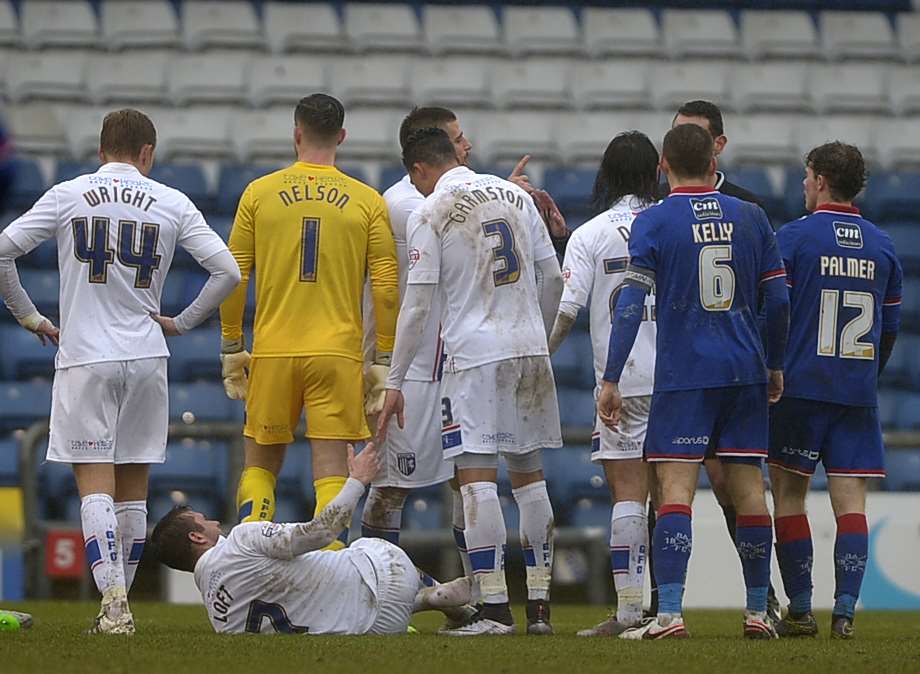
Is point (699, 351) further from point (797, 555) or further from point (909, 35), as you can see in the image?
point (909, 35)

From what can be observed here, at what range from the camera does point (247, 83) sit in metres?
14.9

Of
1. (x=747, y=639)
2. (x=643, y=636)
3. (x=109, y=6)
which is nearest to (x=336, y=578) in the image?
(x=643, y=636)

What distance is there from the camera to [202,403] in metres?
11.6

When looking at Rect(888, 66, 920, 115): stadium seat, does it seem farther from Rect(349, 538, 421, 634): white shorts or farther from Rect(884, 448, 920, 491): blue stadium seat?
Rect(349, 538, 421, 634): white shorts

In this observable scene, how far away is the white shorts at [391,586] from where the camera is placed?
635cm

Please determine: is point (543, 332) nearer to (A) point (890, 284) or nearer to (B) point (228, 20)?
(A) point (890, 284)

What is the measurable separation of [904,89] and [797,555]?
968 cm

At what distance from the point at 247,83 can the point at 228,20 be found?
0.88m

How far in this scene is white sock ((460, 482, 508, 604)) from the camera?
6410mm

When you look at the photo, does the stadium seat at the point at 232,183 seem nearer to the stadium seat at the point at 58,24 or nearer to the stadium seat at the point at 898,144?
the stadium seat at the point at 58,24

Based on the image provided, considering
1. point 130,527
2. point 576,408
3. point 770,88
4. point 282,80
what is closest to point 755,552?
point 130,527

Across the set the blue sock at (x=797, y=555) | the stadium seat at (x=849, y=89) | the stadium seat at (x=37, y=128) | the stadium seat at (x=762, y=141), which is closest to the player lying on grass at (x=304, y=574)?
the blue sock at (x=797, y=555)

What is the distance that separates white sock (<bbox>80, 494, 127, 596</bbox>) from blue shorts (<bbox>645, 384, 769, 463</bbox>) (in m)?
2.04

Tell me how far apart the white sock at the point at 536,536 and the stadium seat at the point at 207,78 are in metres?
8.91
